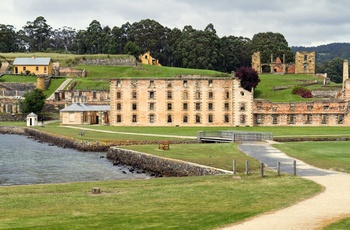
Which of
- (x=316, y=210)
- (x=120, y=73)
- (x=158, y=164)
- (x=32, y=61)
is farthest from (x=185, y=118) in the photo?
(x=32, y=61)

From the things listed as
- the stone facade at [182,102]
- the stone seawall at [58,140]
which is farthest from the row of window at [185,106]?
the stone seawall at [58,140]

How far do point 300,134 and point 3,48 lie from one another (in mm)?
140087

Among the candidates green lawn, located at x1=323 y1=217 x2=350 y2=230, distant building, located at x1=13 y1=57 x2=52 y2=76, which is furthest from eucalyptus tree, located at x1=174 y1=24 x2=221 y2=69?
green lawn, located at x1=323 y1=217 x2=350 y2=230

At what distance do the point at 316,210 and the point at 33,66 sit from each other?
12263cm

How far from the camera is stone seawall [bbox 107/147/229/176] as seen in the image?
36.5 m

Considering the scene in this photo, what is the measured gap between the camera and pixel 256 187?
1027 inches

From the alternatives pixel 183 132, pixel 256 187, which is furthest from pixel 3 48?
pixel 256 187

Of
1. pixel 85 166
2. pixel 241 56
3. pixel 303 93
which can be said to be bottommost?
pixel 85 166

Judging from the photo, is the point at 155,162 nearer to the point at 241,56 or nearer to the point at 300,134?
the point at 300,134

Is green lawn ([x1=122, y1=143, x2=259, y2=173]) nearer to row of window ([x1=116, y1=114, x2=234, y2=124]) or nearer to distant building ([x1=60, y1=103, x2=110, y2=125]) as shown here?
row of window ([x1=116, y1=114, x2=234, y2=124])

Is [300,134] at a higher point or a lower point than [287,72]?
lower

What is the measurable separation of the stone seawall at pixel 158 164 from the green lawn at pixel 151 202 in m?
6.07

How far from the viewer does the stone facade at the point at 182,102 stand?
81625mm

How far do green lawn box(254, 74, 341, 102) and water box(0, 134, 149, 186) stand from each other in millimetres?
51496
